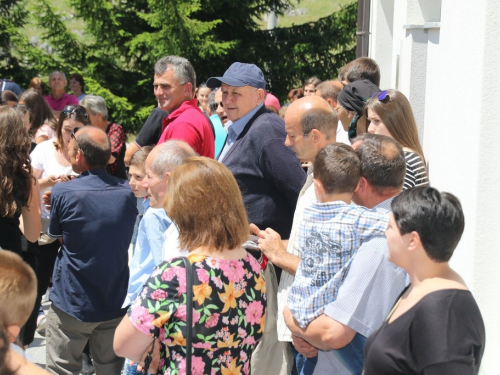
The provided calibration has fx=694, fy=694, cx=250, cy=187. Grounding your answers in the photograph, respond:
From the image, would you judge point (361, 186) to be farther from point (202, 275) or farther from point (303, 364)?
point (303, 364)

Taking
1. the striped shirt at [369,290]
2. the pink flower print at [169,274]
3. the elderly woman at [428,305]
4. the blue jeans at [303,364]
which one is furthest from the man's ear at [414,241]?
the blue jeans at [303,364]

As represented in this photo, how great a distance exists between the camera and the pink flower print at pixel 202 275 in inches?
106

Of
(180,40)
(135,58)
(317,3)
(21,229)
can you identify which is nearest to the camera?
(21,229)

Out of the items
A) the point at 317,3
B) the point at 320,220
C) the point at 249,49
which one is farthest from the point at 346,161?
the point at 317,3

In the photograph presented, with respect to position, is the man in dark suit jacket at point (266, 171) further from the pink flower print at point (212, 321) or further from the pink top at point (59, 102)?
the pink top at point (59, 102)

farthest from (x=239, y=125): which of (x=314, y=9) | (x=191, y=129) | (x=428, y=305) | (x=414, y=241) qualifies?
(x=314, y=9)

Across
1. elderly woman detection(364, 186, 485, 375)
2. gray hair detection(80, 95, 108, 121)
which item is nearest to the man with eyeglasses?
elderly woman detection(364, 186, 485, 375)

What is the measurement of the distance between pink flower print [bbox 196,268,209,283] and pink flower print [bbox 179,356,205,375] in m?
0.31

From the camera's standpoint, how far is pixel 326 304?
2973mm

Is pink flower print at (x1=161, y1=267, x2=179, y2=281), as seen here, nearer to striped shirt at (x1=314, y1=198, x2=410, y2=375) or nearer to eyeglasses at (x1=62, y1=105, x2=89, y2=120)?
striped shirt at (x1=314, y1=198, x2=410, y2=375)

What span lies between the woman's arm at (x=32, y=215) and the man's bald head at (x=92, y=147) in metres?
0.41

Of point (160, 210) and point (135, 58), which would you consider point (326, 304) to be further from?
point (135, 58)

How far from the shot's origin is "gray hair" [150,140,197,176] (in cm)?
370

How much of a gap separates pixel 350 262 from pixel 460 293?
0.67 m
